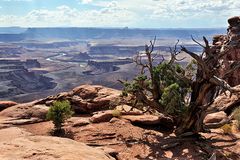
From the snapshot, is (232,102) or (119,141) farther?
(232,102)

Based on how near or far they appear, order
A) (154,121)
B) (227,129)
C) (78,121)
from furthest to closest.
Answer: (78,121) < (154,121) < (227,129)

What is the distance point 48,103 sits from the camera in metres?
34.2

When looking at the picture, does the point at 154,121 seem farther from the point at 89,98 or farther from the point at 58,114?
the point at 89,98

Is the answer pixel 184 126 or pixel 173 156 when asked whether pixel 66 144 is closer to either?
pixel 173 156

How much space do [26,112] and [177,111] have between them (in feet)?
46.9

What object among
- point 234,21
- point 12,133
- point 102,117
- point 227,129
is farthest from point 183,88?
point 234,21

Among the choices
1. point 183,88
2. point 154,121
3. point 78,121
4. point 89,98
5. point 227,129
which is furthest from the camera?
point 89,98

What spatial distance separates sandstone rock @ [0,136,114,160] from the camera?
12.0 meters

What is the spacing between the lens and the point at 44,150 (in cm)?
1266

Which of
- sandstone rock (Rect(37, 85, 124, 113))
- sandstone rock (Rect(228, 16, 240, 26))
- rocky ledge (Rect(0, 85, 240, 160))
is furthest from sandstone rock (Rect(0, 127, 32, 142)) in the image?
sandstone rock (Rect(228, 16, 240, 26))

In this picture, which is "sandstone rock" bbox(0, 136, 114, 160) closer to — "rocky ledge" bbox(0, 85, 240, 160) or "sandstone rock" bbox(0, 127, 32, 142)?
"rocky ledge" bbox(0, 85, 240, 160)

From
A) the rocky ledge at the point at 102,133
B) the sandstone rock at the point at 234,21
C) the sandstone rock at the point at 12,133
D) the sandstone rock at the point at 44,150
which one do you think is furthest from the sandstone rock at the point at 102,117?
the sandstone rock at the point at 234,21

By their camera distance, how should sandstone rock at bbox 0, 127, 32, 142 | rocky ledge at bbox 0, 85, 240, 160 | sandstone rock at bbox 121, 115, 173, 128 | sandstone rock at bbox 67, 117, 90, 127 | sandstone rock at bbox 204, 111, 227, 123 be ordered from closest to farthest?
rocky ledge at bbox 0, 85, 240, 160, sandstone rock at bbox 0, 127, 32, 142, sandstone rock at bbox 121, 115, 173, 128, sandstone rock at bbox 67, 117, 90, 127, sandstone rock at bbox 204, 111, 227, 123

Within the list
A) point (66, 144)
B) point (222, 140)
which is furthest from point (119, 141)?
point (66, 144)
